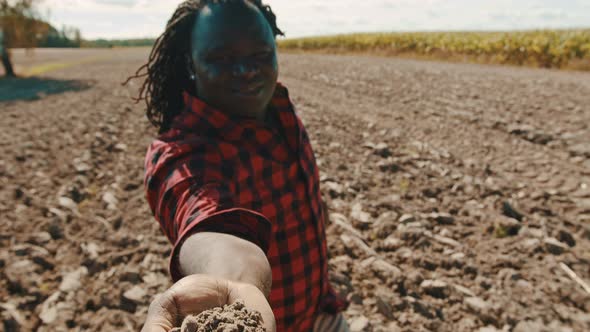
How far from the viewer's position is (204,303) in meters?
0.94

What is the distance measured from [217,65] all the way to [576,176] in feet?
16.8

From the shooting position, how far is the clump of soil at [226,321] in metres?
0.83

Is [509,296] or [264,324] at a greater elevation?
[264,324]

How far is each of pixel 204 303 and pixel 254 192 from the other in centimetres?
83

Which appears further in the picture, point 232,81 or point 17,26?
point 17,26

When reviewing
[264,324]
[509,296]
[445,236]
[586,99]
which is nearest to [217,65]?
[264,324]

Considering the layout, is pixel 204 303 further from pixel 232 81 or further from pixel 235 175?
pixel 232 81

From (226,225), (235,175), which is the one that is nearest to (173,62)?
(235,175)

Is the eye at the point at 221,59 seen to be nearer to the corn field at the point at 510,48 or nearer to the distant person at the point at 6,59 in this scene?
the corn field at the point at 510,48

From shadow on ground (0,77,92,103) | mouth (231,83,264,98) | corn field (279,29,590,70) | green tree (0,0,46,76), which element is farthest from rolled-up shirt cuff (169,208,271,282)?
green tree (0,0,46,76)

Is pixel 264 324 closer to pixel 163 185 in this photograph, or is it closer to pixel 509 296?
pixel 163 185

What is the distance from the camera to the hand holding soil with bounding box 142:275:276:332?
2.90 feet

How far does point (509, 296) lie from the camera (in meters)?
3.12

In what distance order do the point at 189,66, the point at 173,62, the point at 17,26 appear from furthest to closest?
the point at 17,26 → the point at 173,62 → the point at 189,66
